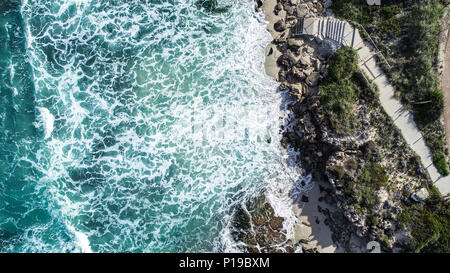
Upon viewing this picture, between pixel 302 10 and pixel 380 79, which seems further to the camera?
pixel 302 10

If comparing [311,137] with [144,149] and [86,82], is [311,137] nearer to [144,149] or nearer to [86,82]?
[144,149]

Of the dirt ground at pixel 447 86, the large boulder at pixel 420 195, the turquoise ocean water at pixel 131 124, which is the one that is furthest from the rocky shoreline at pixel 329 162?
the dirt ground at pixel 447 86

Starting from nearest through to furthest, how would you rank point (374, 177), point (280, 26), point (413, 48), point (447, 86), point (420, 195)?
point (420, 195) → point (447, 86) → point (374, 177) → point (413, 48) → point (280, 26)

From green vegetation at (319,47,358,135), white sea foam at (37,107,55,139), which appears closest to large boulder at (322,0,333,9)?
green vegetation at (319,47,358,135)

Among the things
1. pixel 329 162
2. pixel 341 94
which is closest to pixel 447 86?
pixel 341 94

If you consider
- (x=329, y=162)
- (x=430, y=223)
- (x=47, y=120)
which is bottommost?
(x=430, y=223)

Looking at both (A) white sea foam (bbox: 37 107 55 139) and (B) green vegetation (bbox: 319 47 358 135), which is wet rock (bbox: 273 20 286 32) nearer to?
(B) green vegetation (bbox: 319 47 358 135)

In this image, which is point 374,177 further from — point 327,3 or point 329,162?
point 327,3

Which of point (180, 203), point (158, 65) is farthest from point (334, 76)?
point (180, 203)
